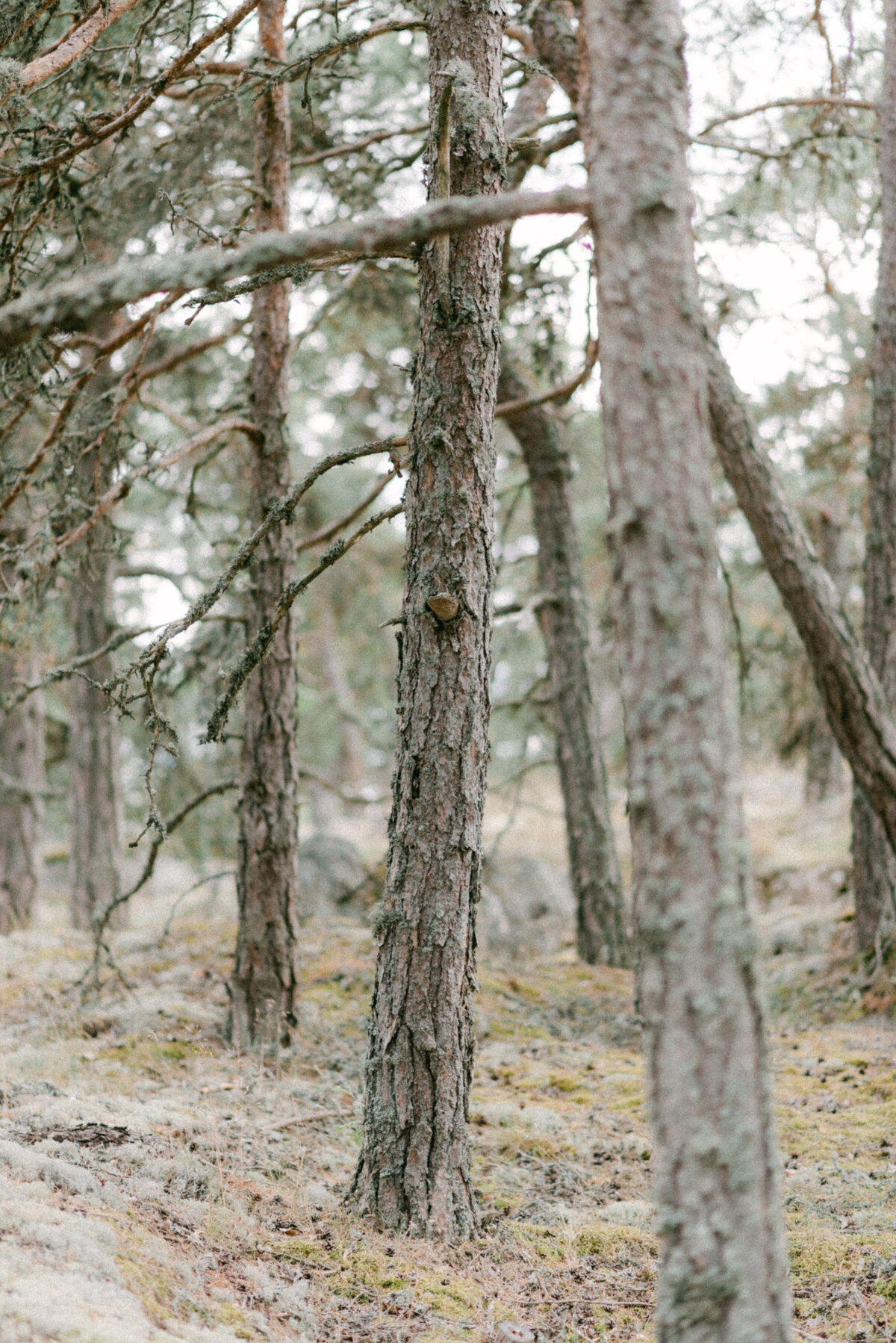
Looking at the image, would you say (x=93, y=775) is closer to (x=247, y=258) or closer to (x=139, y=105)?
(x=139, y=105)

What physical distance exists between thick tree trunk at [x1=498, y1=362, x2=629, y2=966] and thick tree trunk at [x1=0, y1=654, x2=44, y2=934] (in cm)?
613

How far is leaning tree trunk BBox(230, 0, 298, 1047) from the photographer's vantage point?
6.91 meters

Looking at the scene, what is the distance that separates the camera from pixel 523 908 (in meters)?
14.0

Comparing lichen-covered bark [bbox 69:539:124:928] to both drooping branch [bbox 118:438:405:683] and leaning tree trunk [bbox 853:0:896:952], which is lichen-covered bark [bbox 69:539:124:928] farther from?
leaning tree trunk [bbox 853:0:896:952]

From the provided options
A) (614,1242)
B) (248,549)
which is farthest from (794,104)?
(614,1242)

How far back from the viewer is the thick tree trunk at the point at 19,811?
1209 centimetres

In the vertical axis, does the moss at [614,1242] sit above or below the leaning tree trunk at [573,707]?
below

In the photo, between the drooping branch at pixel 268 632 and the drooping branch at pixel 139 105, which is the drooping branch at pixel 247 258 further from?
the drooping branch at pixel 139 105

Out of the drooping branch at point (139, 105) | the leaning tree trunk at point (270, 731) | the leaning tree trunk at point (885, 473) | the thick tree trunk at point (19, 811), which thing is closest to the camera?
the drooping branch at point (139, 105)

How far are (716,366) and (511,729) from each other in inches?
813

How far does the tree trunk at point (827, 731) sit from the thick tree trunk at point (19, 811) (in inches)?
384

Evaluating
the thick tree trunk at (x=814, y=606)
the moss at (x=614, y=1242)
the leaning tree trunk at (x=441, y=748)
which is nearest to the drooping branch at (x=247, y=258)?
the leaning tree trunk at (x=441, y=748)

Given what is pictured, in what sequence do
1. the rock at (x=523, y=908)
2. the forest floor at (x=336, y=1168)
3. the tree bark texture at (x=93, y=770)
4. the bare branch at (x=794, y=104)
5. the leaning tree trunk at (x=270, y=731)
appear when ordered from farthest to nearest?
the rock at (x=523, y=908), the tree bark texture at (x=93, y=770), the bare branch at (x=794, y=104), the leaning tree trunk at (x=270, y=731), the forest floor at (x=336, y=1168)

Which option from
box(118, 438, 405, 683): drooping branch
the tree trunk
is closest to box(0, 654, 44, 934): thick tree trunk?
box(118, 438, 405, 683): drooping branch
